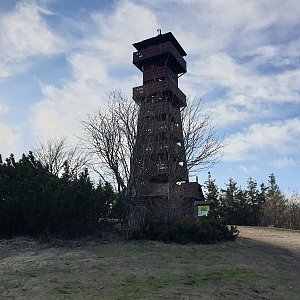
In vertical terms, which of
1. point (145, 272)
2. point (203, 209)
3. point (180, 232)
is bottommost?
point (145, 272)

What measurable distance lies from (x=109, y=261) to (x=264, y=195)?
3867 centimetres

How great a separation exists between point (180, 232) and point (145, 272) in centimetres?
544

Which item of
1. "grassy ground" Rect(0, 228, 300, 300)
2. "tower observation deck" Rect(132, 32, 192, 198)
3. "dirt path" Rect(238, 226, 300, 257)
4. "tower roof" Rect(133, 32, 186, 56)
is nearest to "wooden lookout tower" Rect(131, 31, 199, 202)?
"tower observation deck" Rect(132, 32, 192, 198)

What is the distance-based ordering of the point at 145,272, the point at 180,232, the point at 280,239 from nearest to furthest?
the point at 145,272 → the point at 180,232 → the point at 280,239

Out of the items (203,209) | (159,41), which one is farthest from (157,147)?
(159,41)

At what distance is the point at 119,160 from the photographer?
1535 cm

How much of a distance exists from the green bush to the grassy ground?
1.07 meters

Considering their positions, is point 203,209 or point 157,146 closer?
point 157,146

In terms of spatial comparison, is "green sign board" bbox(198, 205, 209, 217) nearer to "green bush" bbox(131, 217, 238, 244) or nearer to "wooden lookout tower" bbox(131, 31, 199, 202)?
"wooden lookout tower" bbox(131, 31, 199, 202)

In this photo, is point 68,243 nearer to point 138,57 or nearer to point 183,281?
point 183,281

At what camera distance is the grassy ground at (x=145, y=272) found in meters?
5.92

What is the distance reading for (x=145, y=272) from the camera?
25.3 ft

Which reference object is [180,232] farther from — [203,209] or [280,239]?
[280,239]

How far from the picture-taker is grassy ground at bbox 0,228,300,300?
592cm
